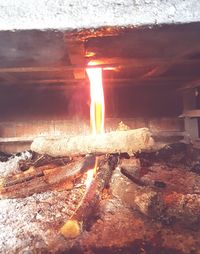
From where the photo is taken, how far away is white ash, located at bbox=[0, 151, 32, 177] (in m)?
4.07

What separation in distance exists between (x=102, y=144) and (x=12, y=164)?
1.63 m

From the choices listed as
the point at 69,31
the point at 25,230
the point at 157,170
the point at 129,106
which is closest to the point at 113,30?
the point at 69,31

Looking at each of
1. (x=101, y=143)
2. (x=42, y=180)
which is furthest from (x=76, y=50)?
(x=42, y=180)

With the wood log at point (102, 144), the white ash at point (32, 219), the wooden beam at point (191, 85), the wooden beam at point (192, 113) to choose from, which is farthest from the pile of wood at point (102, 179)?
the wooden beam at point (191, 85)

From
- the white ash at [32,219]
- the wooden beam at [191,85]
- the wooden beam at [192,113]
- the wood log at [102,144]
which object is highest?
the wooden beam at [191,85]

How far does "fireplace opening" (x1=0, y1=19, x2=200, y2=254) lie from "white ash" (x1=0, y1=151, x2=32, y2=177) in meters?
0.02

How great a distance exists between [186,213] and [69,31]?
177 centimetres

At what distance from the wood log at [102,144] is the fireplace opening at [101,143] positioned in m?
0.01

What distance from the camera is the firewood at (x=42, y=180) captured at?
3.19 meters

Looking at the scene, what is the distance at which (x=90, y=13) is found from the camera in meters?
1.63

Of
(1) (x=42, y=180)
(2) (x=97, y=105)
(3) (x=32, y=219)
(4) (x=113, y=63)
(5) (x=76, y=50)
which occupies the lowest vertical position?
(3) (x=32, y=219)

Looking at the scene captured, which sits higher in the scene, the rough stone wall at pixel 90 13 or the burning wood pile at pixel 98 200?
the rough stone wall at pixel 90 13

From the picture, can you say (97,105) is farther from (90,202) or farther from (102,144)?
(90,202)

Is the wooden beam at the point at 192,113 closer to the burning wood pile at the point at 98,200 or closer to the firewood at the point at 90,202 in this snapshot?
the burning wood pile at the point at 98,200
